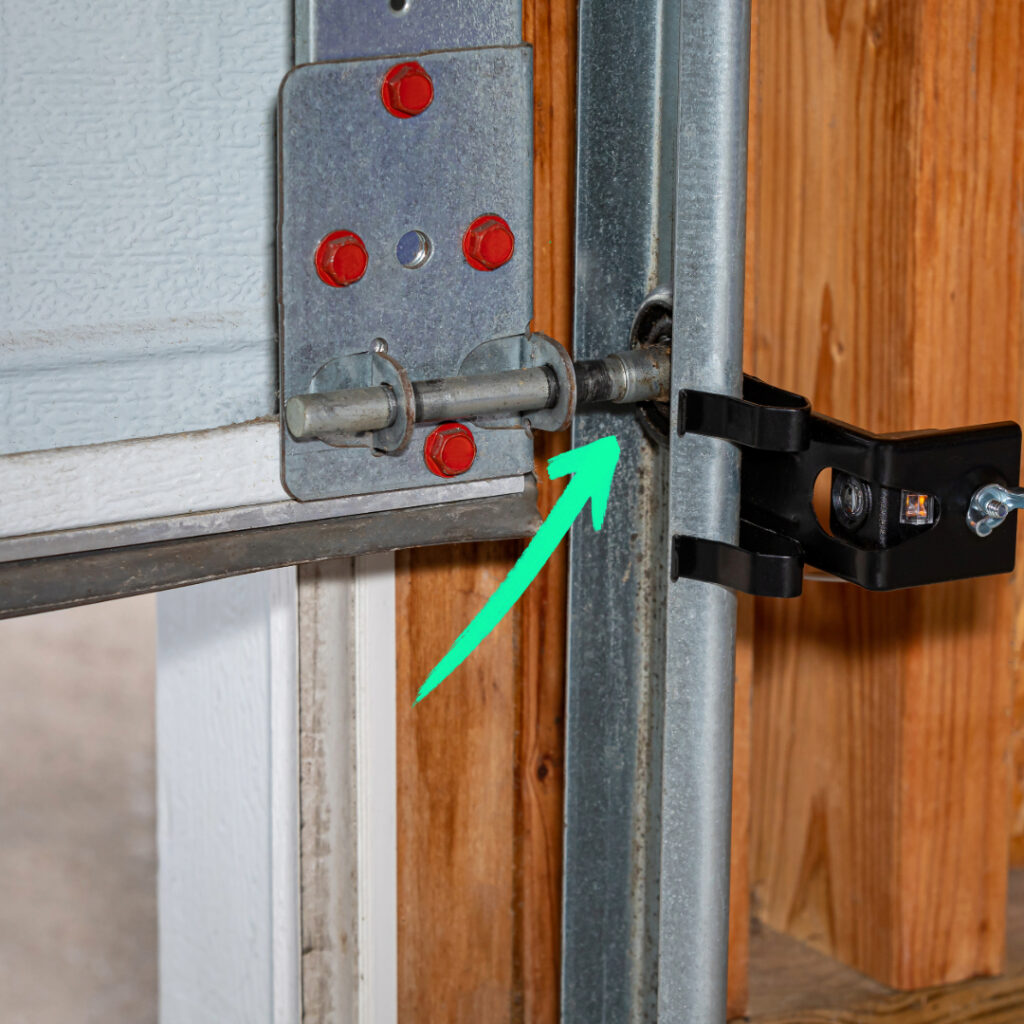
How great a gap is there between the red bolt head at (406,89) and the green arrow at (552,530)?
0.18 m

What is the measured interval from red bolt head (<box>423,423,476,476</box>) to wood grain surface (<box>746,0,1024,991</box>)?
0.89 feet

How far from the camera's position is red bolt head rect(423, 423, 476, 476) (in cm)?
58

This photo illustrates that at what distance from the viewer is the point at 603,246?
0.64m

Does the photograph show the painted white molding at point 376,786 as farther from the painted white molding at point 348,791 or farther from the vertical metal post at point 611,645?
the vertical metal post at point 611,645

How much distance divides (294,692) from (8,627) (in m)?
2.52

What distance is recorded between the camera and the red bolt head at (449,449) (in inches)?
22.9

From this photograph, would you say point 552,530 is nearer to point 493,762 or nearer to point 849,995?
point 493,762

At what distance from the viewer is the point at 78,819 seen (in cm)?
247

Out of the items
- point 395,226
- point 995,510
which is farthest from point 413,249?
point 995,510

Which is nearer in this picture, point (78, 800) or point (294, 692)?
point (294, 692)

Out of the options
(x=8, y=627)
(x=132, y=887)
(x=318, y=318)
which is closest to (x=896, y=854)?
(x=318, y=318)

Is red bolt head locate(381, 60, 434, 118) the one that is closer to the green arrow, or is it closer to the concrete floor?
the green arrow

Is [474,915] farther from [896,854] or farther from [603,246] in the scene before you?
[603,246]

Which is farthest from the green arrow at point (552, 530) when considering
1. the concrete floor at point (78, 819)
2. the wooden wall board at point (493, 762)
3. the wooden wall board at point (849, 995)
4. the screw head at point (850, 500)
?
the concrete floor at point (78, 819)
